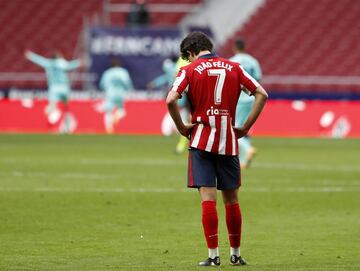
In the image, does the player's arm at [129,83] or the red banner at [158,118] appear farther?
the player's arm at [129,83]

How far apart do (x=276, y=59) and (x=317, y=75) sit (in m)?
1.79

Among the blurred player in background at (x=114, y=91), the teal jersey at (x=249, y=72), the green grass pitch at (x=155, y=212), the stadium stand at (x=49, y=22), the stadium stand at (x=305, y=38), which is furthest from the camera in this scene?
the stadium stand at (x=49, y=22)

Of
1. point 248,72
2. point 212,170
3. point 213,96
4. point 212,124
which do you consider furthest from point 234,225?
point 248,72

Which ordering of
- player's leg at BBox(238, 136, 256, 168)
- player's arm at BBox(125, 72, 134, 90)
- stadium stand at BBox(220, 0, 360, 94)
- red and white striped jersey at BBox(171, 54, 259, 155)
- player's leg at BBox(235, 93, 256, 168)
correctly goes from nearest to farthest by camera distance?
red and white striped jersey at BBox(171, 54, 259, 155), player's leg at BBox(235, 93, 256, 168), player's leg at BBox(238, 136, 256, 168), player's arm at BBox(125, 72, 134, 90), stadium stand at BBox(220, 0, 360, 94)

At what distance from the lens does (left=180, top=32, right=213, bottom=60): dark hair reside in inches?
390

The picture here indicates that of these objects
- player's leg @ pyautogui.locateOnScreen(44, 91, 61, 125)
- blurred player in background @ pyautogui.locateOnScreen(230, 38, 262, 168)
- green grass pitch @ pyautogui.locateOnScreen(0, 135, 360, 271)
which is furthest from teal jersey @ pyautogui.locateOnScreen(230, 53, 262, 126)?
player's leg @ pyautogui.locateOnScreen(44, 91, 61, 125)

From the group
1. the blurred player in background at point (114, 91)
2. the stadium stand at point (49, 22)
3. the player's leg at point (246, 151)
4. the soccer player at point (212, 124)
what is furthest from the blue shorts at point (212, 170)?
the stadium stand at point (49, 22)

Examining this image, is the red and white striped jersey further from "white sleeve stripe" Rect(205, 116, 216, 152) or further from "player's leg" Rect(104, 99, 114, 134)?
"player's leg" Rect(104, 99, 114, 134)

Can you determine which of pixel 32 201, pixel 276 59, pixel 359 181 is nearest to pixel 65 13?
pixel 276 59

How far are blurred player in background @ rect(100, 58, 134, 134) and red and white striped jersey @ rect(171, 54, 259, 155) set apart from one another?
25863 millimetres

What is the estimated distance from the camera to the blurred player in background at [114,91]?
36250 millimetres

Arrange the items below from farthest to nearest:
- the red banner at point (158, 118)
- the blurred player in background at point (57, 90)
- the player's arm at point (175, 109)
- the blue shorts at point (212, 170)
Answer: the blurred player in background at point (57, 90) < the red banner at point (158, 118) < the blue shorts at point (212, 170) < the player's arm at point (175, 109)

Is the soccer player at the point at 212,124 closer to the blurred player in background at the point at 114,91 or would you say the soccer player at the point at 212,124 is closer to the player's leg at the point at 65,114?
the blurred player in background at the point at 114,91

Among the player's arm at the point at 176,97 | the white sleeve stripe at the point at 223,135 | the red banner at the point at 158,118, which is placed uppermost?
the red banner at the point at 158,118
